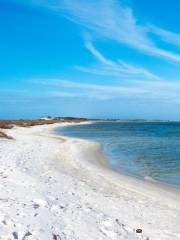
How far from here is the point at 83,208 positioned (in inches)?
400

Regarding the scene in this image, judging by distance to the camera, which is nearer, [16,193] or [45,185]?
[16,193]

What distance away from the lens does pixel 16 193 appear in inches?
433

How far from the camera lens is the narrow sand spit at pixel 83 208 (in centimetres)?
789

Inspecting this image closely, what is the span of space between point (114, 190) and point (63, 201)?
3.90 m

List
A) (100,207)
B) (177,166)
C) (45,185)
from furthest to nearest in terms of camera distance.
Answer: (177,166), (45,185), (100,207)

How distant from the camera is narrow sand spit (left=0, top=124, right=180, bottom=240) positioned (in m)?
7.89

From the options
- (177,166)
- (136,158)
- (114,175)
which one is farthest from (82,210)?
(136,158)

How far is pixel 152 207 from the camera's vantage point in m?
11.3

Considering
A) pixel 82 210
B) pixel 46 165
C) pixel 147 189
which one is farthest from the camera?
pixel 46 165

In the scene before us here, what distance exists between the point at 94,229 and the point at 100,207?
2.36m

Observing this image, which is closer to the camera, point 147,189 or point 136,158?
point 147,189

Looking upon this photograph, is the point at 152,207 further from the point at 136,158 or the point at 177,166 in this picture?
the point at 136,158

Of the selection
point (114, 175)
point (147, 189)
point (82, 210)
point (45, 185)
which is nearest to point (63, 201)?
point (82, 210)

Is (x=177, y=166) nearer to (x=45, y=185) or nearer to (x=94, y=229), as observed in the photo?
(x=45, y=185)
